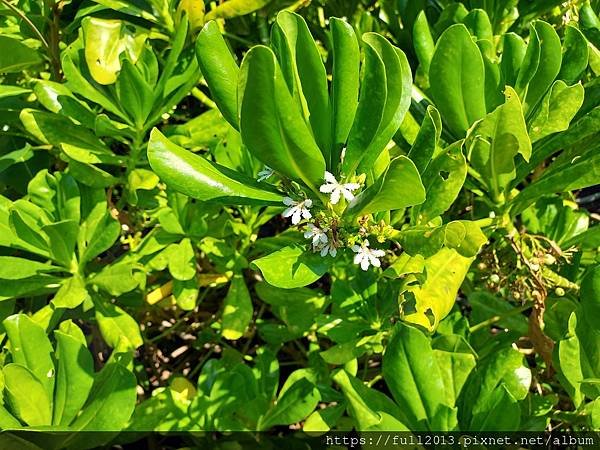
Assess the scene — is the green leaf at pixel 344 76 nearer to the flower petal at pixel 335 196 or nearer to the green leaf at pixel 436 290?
the flower petal at pixel 335 196

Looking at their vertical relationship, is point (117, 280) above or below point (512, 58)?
below

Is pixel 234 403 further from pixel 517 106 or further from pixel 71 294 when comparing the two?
pixel 517 106

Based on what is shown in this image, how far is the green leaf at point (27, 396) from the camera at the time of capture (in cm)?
113

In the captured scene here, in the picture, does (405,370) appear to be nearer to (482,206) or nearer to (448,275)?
(448,275)

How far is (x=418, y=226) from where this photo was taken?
958mm

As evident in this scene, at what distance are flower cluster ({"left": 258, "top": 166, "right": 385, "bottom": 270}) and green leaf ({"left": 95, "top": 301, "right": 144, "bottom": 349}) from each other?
569mm

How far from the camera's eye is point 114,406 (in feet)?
4.02

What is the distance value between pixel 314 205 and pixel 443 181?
0.19 m

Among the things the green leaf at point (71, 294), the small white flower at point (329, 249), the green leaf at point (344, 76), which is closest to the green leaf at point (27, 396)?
the green leaf at point (71, 294)

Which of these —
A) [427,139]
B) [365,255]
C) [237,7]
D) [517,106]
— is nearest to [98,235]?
[237,7]

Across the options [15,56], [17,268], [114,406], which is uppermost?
[15,56]

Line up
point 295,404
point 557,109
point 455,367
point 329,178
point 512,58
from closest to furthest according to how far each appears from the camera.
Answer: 1. point 329,178
2. point 557,109
3. point 512,58
4. point 455,367
5. point 295,404

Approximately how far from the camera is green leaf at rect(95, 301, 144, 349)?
1331 millimetres

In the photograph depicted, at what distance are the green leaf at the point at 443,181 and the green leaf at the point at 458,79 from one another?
0.50 feet
